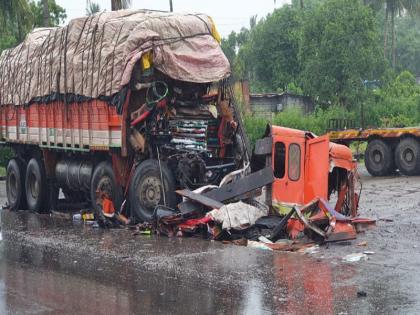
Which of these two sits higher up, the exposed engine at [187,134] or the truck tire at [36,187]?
the exposed engine at [187,134]

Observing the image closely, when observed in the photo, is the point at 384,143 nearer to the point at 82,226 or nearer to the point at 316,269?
the point at 82,226

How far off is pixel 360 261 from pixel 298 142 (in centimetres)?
257

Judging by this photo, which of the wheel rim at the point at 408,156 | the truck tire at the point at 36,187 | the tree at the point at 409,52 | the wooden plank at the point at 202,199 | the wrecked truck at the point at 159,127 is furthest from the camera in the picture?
the tree at the point at 409,52

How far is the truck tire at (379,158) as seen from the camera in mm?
22359

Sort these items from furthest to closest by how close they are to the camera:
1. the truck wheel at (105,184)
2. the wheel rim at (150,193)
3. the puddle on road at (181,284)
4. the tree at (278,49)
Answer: the tree at (278,49)
the truck wheel at (105,184)
the wheel rim at (150,193)
the puddle on road at (181,284)

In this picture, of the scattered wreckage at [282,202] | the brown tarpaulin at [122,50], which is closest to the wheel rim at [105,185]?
the brown tarpaulin at [122,50]

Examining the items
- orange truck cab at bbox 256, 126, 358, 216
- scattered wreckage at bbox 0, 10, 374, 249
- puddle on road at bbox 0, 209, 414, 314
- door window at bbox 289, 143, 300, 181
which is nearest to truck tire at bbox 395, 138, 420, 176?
scattered wreckage at bbox 0, 10, 374, 249

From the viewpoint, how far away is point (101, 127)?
13.6 m

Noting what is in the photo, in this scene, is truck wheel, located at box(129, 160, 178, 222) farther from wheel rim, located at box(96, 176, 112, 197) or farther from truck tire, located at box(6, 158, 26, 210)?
truck tire, located at box(6, 158, 26, 210)

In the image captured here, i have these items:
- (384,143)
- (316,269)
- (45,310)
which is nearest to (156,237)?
(316,269)

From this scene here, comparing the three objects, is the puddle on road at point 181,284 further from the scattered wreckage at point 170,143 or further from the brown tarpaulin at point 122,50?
the brown tarpaulin at point 122,50

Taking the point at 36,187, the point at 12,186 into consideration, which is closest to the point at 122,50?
the point at 36,187

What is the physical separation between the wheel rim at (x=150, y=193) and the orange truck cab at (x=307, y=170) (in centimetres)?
204

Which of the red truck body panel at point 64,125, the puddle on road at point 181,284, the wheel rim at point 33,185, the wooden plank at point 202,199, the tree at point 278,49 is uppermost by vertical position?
the tree at point 278,49
